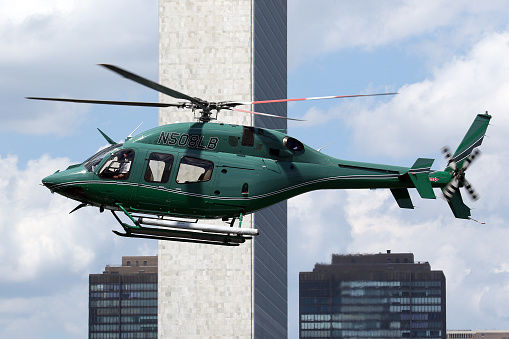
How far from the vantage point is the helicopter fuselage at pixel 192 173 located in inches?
2419

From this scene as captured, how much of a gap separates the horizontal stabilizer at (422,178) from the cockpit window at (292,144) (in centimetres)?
588

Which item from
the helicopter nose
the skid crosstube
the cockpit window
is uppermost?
the cockpit window

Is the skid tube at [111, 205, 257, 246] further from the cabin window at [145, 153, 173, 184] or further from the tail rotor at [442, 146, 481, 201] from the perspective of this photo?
the tail rotor at [442, 146, 481, 201]

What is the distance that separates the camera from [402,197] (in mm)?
66688

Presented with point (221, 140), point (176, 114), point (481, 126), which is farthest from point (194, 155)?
point (176, 114)

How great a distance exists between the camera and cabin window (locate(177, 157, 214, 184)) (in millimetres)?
61625

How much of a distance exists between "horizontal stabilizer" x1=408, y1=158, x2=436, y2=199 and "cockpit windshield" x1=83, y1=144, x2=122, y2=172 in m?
14.4

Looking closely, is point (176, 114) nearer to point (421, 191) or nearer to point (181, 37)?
point (181, 37)

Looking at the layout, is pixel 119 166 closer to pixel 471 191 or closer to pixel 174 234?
pixel 174 234

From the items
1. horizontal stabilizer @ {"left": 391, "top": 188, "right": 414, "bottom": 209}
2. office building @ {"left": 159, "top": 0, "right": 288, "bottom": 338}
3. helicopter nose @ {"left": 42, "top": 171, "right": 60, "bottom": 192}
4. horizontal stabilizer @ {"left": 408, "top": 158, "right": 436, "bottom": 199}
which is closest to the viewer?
helicopter nose @ {"left": 42, "top": 171, "right": 60, "bottom": 192}

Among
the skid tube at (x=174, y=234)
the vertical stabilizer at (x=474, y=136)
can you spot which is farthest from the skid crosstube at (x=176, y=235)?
the vertical stabilizer at (x=474, y=136)

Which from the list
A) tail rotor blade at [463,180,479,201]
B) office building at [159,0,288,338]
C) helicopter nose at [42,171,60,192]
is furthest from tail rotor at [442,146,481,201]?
office building at [159,0,288,338]

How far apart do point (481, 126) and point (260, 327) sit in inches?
4837

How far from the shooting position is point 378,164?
6550 cm
